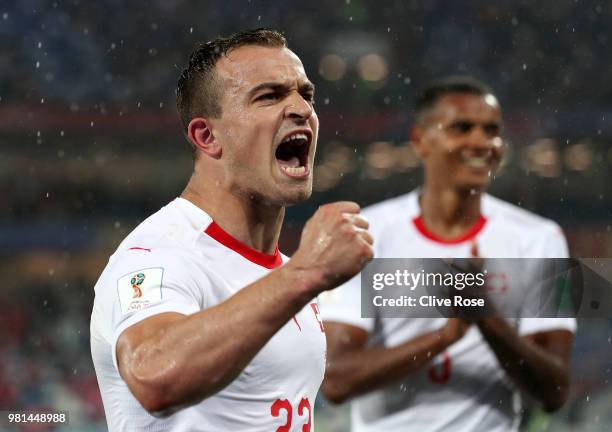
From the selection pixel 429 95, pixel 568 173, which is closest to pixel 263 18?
pixel 568 173

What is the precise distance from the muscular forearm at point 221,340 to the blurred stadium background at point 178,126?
4.87 m

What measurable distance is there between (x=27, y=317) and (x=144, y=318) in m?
5.70

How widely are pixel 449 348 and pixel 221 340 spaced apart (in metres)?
1.91

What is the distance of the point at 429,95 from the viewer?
12.1ft

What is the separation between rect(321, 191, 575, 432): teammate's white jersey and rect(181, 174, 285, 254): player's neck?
1238 mm

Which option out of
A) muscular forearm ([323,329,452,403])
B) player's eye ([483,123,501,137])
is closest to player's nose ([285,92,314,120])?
muscular forearm ([323,329,452,403])

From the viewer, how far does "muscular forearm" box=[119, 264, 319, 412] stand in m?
1.19

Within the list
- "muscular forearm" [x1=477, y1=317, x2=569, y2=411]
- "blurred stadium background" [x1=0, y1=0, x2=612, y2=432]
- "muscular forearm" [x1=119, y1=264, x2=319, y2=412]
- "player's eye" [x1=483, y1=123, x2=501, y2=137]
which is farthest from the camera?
"blurred stadium background" [x1=0, y1=0, x2=612, y2=432]

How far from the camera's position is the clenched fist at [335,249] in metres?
1.20

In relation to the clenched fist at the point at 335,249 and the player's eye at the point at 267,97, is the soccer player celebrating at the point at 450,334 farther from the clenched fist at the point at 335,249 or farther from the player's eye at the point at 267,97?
the clenched fist at the point at 335,249

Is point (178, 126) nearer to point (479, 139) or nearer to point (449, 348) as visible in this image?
point (479, 139)

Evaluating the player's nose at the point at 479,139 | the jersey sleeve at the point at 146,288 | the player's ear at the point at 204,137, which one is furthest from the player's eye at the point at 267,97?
the player's nose at the point at 479,139

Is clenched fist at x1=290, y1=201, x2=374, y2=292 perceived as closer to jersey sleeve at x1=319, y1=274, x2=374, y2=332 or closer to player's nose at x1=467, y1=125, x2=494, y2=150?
jersey sleeve at x1=319, y1=274, x2=374, y2=332

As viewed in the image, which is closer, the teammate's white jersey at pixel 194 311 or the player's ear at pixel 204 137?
the teammate's white jersey at pixel 194 311
